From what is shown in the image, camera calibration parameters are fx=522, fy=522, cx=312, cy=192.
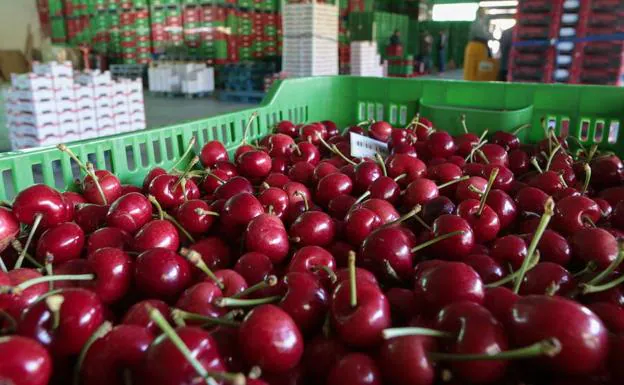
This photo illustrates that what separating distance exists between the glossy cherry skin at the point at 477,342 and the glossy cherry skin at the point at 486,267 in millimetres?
300

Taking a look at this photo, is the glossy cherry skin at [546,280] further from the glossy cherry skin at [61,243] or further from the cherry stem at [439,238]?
the glossy cherry skin at [61,243]

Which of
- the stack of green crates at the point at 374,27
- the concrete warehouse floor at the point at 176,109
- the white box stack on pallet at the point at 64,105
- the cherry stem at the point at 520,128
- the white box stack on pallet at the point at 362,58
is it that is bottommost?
the concrete warehouse floor at the point at 176,109

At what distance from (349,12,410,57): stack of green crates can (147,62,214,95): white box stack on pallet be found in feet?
9.75

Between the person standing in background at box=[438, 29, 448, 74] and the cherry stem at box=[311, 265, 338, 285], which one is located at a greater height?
the person standing in background at box=[438, 29, 448, 74]

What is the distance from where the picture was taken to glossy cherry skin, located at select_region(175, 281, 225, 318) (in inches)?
32.0

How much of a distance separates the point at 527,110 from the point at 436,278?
5.03 ft

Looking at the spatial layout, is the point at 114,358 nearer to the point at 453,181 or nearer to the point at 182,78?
the point at 453,181

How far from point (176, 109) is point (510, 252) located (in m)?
7.71

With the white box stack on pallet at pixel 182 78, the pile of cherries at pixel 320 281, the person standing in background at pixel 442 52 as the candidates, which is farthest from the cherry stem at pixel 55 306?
the person standing in background at pixel 442 52

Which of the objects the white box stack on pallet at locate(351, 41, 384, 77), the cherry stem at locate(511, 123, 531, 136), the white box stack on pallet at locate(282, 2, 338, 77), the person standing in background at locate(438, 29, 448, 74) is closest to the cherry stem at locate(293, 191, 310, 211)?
the cherry stem at locate(511, 123, 531, 136)

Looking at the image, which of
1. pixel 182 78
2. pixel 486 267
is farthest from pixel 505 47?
pixel 486 267

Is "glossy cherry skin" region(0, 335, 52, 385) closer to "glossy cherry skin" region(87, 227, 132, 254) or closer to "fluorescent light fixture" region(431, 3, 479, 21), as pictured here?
"glossy cherry skin" region(87, 227, 132, 254)

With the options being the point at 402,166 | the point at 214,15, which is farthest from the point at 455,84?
the point at 214,15

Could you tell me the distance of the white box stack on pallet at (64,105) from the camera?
16.8 feet
